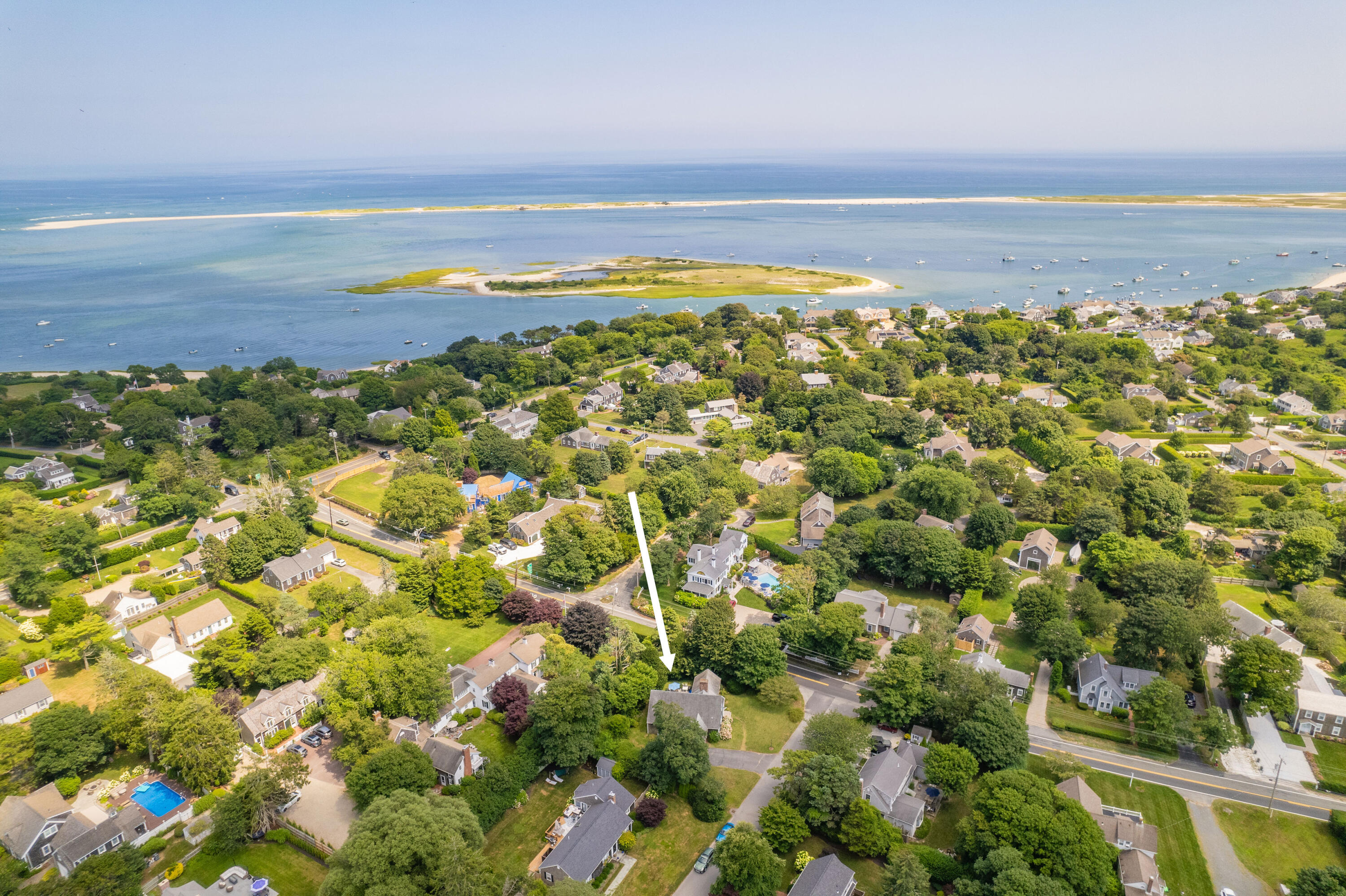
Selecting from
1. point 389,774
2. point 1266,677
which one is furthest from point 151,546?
point 1266,677

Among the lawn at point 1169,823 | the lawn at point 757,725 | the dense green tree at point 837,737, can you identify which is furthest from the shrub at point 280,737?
the lawn at point 1169,823

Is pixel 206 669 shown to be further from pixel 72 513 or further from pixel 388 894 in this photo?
pixel 72 513

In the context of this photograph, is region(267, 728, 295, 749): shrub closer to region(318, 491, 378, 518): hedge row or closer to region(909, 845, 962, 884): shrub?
region(318, 491, 378, 518): hedge row

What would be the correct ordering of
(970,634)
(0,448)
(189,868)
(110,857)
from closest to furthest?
(110,857)
(189,868)
(970,634)
(0,448)

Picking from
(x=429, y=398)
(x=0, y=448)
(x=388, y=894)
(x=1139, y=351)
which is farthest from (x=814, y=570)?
(x=0, y=448)

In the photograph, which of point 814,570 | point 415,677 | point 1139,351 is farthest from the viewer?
point 1139,351

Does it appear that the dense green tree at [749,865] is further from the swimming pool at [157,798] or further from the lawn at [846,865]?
the swimming pool at [157,798]
